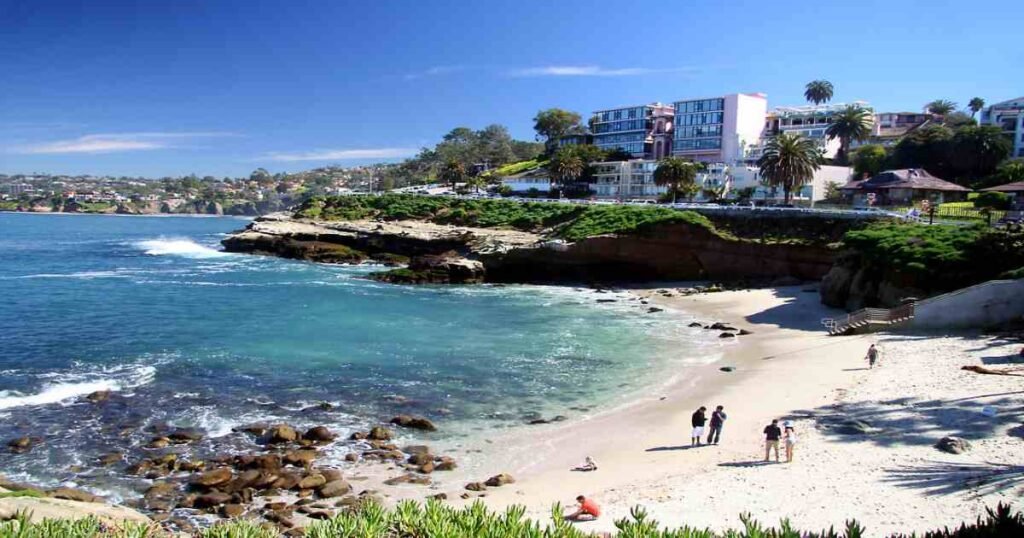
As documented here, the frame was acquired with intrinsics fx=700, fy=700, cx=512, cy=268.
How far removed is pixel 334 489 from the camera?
59.2 feet

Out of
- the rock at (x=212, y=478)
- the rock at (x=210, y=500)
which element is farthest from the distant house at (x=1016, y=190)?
the rock at (x=210, y=500)

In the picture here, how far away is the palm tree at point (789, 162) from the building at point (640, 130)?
168ft

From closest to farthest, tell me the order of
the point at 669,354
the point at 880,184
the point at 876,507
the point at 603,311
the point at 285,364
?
the point at 876,507 < the point at 285,364 < the point at 669,354 < the point at 603,311 < the point at 880,184

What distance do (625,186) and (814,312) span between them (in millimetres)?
61149

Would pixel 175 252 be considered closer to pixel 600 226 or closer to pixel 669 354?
pixel 600 226

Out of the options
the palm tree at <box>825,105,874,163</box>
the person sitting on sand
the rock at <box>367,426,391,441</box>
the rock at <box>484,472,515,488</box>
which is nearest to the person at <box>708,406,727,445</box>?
the person sitting on sand

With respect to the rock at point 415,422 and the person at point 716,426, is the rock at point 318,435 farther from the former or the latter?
the person at point 716,426

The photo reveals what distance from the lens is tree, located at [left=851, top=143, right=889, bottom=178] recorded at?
7625 cm

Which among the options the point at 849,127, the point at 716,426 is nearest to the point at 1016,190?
the point at 716,426

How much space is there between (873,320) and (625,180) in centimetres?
6808

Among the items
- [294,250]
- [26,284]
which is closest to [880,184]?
[294,250]

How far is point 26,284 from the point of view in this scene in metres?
54.8

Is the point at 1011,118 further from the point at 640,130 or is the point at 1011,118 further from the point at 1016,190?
the point at 1016,190

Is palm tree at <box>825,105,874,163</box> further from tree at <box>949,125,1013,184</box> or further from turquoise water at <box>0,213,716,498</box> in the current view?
turquoise water at <box>0,213,716,498</box>
